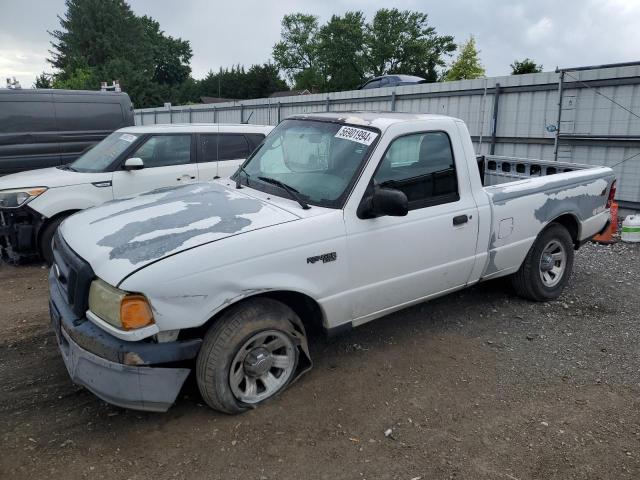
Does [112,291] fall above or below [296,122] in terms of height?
below

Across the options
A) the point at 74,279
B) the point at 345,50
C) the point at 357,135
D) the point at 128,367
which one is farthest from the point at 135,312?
the point at 345,50

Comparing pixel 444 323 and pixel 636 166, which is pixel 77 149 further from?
pixel 636 166

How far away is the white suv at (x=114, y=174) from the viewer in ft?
19.7

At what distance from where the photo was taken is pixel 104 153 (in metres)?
6.66

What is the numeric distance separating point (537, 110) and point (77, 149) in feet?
26.6

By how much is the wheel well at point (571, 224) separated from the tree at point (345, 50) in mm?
63993

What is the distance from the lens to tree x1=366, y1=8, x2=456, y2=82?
Answer: 217ft

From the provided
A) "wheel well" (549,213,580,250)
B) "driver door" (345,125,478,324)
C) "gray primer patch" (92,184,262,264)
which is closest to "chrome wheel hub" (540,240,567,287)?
"wheel well" (549,213,580,250)

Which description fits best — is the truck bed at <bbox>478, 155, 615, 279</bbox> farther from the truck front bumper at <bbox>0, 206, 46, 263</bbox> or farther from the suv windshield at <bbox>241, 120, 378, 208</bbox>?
the truck front bumper at <bbox>0, 206, 46, 263</bbox>

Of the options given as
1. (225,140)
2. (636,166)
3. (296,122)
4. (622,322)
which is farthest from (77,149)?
(636,166)

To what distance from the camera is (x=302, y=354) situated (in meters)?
3.54

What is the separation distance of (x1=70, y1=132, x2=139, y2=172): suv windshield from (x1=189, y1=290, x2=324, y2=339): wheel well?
408 centimetres

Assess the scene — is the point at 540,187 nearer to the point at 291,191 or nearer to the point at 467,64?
the point at 291,191

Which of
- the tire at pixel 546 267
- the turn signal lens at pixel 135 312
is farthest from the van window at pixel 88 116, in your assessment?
A: the tire at pixel 546 267
